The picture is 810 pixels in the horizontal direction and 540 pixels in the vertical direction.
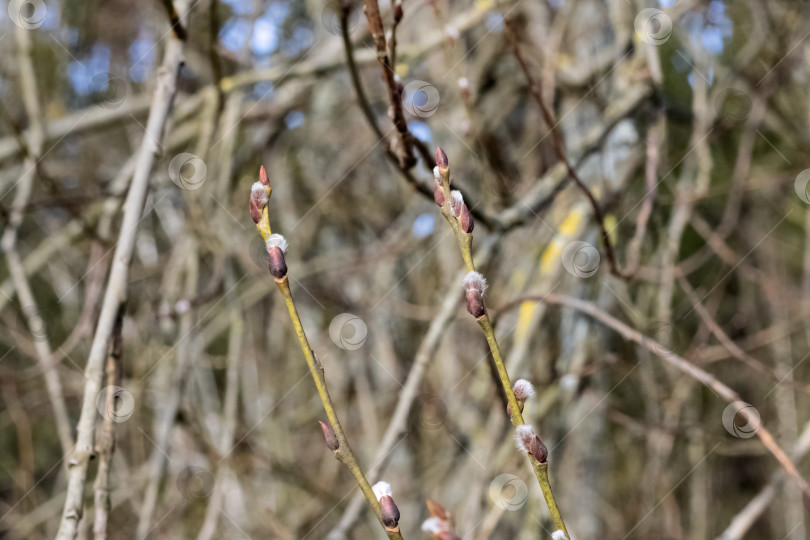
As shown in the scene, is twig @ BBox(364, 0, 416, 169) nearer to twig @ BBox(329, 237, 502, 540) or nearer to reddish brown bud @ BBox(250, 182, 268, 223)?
twig @ BBox(329, 237, 502, 540)

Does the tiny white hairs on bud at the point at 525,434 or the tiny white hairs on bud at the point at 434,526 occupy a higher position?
the tiny white hairs on bud at the point at 525,434

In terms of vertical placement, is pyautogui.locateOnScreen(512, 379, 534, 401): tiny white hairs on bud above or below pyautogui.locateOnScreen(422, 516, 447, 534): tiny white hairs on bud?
above

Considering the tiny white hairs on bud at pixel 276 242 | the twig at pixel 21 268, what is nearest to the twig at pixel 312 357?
the tiny white hairs on bud at pixel 276 242

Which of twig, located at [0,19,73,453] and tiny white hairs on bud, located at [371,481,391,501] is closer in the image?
Result: tiny white hairs on bud, located at [371,481,391,501]

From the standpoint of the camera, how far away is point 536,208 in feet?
4.42

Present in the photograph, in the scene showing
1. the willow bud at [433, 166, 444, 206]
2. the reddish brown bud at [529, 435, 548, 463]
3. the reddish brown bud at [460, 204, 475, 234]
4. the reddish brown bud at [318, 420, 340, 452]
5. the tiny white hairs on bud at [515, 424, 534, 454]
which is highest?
the willow bud at [433, 166, 444, 206]

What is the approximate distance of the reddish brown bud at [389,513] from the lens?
1.79 feet

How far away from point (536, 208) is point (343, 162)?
137cm

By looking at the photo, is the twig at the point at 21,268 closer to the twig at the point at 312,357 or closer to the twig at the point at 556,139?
the twig at the point at 312,357

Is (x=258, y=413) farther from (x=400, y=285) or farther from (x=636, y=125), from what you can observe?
A: (x=636, y=125)

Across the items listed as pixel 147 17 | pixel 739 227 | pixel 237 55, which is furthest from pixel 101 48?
pixel 739 227

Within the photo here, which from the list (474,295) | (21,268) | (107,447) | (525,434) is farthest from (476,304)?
(21,268)

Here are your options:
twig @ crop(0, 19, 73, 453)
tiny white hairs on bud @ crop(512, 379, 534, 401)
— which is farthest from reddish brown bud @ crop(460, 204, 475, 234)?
twig @ crop(0, 19, 73, 453)

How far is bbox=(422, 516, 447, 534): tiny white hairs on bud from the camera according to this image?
2.09 ft
